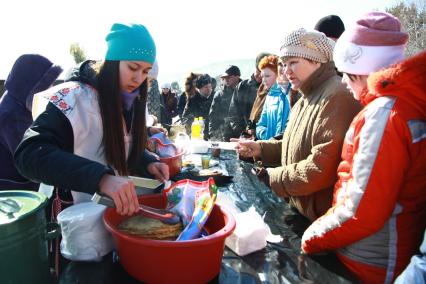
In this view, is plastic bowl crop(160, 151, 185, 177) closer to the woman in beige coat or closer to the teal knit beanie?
the woman in beige coat

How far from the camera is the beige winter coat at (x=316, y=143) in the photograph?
1.44 metres

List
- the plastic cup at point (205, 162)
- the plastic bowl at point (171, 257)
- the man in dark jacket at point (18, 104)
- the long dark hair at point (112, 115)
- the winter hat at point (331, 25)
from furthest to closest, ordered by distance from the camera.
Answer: the winter hat at point (331, 25)
the plastic cup at point (205, 162)
the man in dark jacket at point (18, 104)
the long dark hair at point (112, 115)
the plastic bowl at point (171, 257)

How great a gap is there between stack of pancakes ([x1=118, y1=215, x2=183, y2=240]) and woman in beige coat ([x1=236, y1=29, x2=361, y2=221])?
Answer: 26.5 inches

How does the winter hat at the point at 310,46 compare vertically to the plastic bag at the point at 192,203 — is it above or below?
above

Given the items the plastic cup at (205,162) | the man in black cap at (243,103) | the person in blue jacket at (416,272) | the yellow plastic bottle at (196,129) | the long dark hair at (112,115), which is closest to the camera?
the person in blue jacket at (416,272)

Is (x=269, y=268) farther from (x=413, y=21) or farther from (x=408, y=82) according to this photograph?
(x=413, y=21)

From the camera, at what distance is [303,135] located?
5.25 ft

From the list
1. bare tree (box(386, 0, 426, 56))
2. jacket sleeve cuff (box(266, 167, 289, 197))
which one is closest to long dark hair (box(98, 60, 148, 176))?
jacket sleeve cuff (box(266, 167, 289, 197))

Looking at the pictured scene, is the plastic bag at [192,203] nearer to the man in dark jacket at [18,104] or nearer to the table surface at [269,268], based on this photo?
the table surface at [269,268]

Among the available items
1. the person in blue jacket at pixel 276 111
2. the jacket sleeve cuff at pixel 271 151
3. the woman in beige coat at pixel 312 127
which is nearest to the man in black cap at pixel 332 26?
the person in blue jacket at pixel 276 111

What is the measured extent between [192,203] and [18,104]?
1.60 metres

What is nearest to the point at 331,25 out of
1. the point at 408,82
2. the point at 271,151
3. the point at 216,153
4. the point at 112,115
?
the point at 271,151

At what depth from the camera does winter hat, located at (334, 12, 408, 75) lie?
4.32 feet

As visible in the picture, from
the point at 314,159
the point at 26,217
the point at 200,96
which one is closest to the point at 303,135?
the point at 314,159
